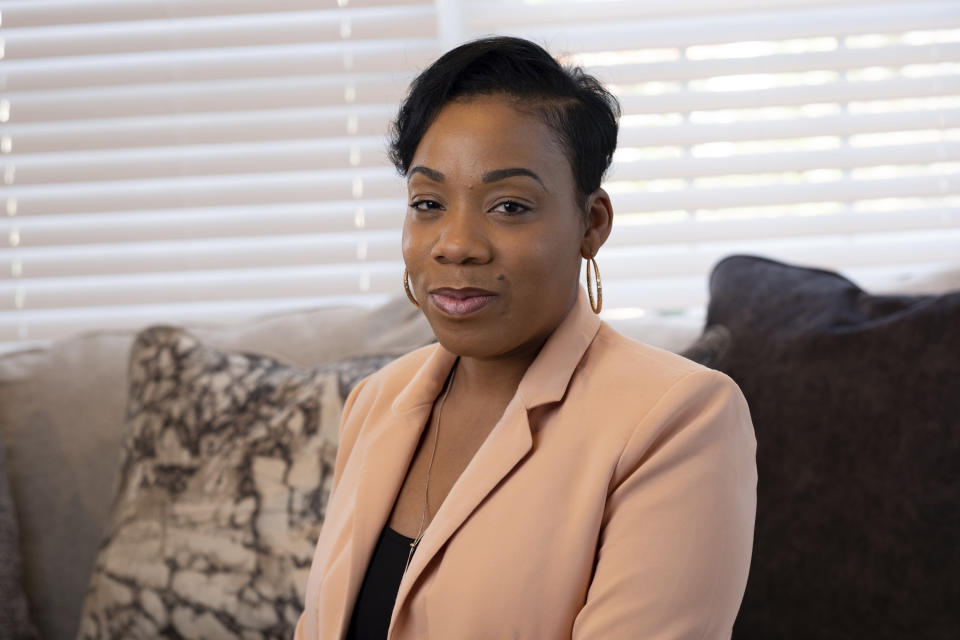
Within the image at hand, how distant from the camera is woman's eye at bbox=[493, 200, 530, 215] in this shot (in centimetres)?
Result: 116

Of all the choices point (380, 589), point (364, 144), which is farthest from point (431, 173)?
point (364, 144)

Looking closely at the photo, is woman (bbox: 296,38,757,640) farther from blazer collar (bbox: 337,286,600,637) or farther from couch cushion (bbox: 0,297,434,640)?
couch cushion (bbox: 0,297,434,640)

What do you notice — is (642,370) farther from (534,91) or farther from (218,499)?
(218,499)

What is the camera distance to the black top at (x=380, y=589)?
1.27 meters

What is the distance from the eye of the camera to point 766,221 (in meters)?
2.56

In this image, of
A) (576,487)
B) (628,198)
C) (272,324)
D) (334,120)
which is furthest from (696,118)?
(576,487)

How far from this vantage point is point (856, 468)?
5.88 feet

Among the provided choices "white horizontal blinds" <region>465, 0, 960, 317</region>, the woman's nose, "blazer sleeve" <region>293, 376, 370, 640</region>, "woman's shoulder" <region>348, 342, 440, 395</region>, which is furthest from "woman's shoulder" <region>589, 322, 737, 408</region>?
"white horizontal blinds" <region>465, 0, 960, 317</region>

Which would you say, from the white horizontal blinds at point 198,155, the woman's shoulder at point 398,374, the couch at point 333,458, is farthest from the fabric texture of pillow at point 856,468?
the white horizontal blinds at point 198,155

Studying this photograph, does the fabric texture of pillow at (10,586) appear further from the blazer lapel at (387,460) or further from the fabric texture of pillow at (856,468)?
the fabric texture of pillow at (856,468)

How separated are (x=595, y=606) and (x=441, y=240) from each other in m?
A: 0.45

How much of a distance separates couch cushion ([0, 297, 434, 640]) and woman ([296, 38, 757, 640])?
0.86 meters

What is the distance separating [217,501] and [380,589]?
72 cm

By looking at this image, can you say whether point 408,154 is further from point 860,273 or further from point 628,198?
point 860,273
